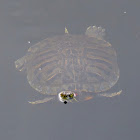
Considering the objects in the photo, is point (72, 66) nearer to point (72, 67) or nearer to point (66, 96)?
point (72, 67)

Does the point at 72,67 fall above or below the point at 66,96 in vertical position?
above

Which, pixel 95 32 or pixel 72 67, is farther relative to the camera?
pixel 95 32

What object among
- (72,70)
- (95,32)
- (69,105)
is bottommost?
(69,105)

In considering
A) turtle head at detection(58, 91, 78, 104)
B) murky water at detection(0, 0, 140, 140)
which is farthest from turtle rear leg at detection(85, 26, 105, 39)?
turtle head at detection(58, 91, 78, 104)

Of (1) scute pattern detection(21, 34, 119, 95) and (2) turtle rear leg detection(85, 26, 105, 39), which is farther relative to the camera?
(2) turtle rear leg detection(85, 26, 105, 39)

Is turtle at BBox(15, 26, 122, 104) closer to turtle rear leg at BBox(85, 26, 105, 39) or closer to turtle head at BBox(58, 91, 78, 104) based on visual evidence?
turtle head at BBox(58, 91, 78, 104)

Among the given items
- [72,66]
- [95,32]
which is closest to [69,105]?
[72,66]

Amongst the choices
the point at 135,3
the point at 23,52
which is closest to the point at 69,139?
the point at 23,52

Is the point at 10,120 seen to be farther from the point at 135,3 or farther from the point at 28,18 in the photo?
the point at 135,3
